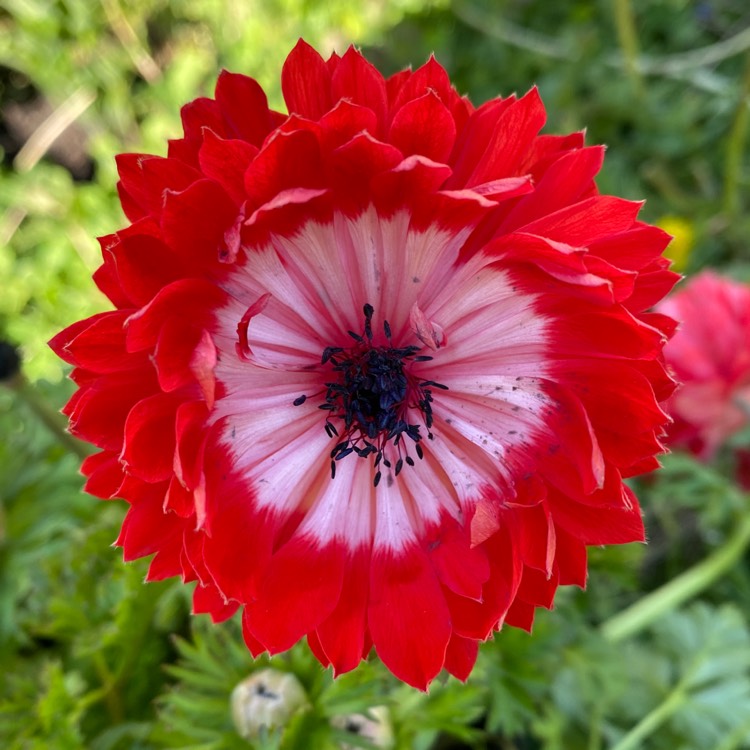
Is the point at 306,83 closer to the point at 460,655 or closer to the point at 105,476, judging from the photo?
the point at 105,476

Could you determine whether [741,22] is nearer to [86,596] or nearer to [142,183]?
[142,183]

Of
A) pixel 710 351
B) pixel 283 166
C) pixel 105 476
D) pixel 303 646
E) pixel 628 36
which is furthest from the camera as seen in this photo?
pixel 628 36

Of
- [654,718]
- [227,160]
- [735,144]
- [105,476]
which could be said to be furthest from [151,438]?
[735,144]

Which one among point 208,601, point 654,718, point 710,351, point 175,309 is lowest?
point 654,718

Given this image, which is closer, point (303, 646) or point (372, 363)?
point (372, 363)

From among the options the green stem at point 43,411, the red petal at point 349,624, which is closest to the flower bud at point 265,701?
the red petal at point 349,624

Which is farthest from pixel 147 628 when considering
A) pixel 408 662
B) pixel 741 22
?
pixel 741 22

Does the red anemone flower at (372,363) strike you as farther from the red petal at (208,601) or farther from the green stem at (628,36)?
the green stem at (628,36)
